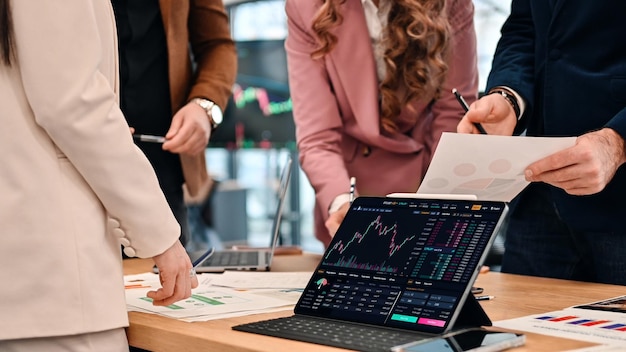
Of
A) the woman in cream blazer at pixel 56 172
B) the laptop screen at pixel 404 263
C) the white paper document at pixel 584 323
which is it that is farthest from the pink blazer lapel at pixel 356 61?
the woman in cream blazer at pixel 56 172

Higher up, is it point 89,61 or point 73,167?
point 89,61

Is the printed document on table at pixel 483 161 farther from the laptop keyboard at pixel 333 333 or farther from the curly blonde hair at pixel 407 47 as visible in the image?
the curly blonde hair at pixel 407 47

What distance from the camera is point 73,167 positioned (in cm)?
135

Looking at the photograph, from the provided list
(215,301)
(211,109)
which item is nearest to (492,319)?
(215,301)

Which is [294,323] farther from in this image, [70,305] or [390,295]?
[70,305]

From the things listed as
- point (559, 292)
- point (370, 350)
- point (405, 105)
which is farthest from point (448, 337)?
point (405, 105)

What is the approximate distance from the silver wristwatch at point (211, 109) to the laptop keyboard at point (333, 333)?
1051 millimetres

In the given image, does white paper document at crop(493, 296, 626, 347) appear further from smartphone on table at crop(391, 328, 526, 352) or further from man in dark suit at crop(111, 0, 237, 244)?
man in dark suit at crop(111, 0, 237, 244)

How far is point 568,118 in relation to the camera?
6.33 ft

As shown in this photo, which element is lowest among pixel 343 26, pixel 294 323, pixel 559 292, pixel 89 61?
pixel 559 292

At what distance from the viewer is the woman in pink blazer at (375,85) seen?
7.30 ft

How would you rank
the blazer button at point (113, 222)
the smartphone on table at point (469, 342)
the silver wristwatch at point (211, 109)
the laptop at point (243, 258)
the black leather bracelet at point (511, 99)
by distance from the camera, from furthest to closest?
the silver wristwatch at point (211, 109) < the laptop at point (243, 258) < the black leather bracelet at point (511, 99) < the blazer button at point (113, 222) < the smartphone on table at point (469, 342)

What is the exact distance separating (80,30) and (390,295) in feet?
2.00

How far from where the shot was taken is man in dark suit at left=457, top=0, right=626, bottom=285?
6.03 ft
